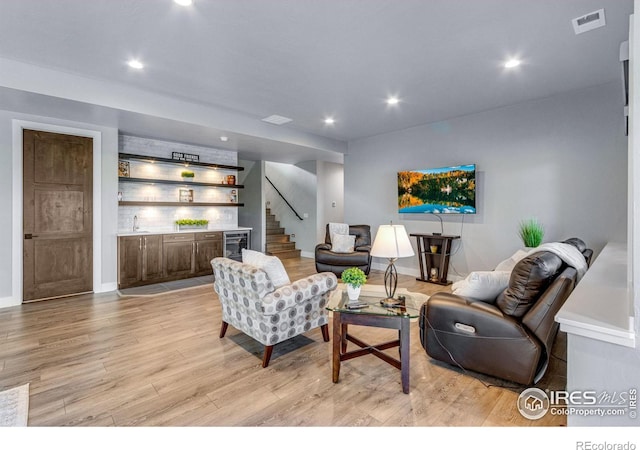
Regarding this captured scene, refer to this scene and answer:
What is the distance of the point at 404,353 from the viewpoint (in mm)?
2135

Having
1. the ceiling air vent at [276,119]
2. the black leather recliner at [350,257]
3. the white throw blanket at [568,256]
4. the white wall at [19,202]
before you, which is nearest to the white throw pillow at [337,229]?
the black leather recliner at [350,257]

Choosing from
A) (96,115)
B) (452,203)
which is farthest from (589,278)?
(96,115)

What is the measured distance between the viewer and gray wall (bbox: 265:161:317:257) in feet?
27.4

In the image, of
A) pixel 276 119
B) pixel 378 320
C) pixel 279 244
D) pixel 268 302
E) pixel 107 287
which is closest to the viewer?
pixel 378 320

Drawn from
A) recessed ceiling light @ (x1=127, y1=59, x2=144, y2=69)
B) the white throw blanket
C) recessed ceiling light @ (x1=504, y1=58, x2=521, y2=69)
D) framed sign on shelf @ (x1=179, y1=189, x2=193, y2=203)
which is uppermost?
recessed ceiling light @ (x1=504, y1=58, x2=521, y2=69)

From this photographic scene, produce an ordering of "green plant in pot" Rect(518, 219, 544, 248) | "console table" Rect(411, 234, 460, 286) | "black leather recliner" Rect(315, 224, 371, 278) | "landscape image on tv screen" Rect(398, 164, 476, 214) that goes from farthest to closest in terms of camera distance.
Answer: "black leather recliner" Rect(315, 224, 371, 278), "console table" Rect(411, 234, 460, 286), "landscape image on tv screen" Rect(398, 164, 476, 214), "green plant in pot" Rect(518, 219, 544, 248)

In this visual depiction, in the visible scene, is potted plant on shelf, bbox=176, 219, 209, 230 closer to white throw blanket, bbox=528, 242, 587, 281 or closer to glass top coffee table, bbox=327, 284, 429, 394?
glass top coffee table, bbox=327, 284, 429, 394

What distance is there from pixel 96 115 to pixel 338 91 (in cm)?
323

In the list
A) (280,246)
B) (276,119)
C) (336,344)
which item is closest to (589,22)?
(336,344)

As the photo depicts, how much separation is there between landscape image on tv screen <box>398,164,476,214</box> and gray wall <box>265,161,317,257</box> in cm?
305

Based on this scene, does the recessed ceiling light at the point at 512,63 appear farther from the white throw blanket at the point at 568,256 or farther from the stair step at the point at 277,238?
the stair step at the point at 277,238

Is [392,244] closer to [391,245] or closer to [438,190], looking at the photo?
[391,245]

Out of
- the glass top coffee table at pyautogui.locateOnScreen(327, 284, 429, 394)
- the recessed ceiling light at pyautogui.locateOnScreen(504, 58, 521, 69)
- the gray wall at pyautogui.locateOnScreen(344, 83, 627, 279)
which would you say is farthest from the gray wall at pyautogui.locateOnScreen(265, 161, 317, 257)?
the glass top coffee table at pyautogui.locateOnScreen(327, 284, 429, 394)

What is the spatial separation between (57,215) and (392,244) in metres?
4.70
